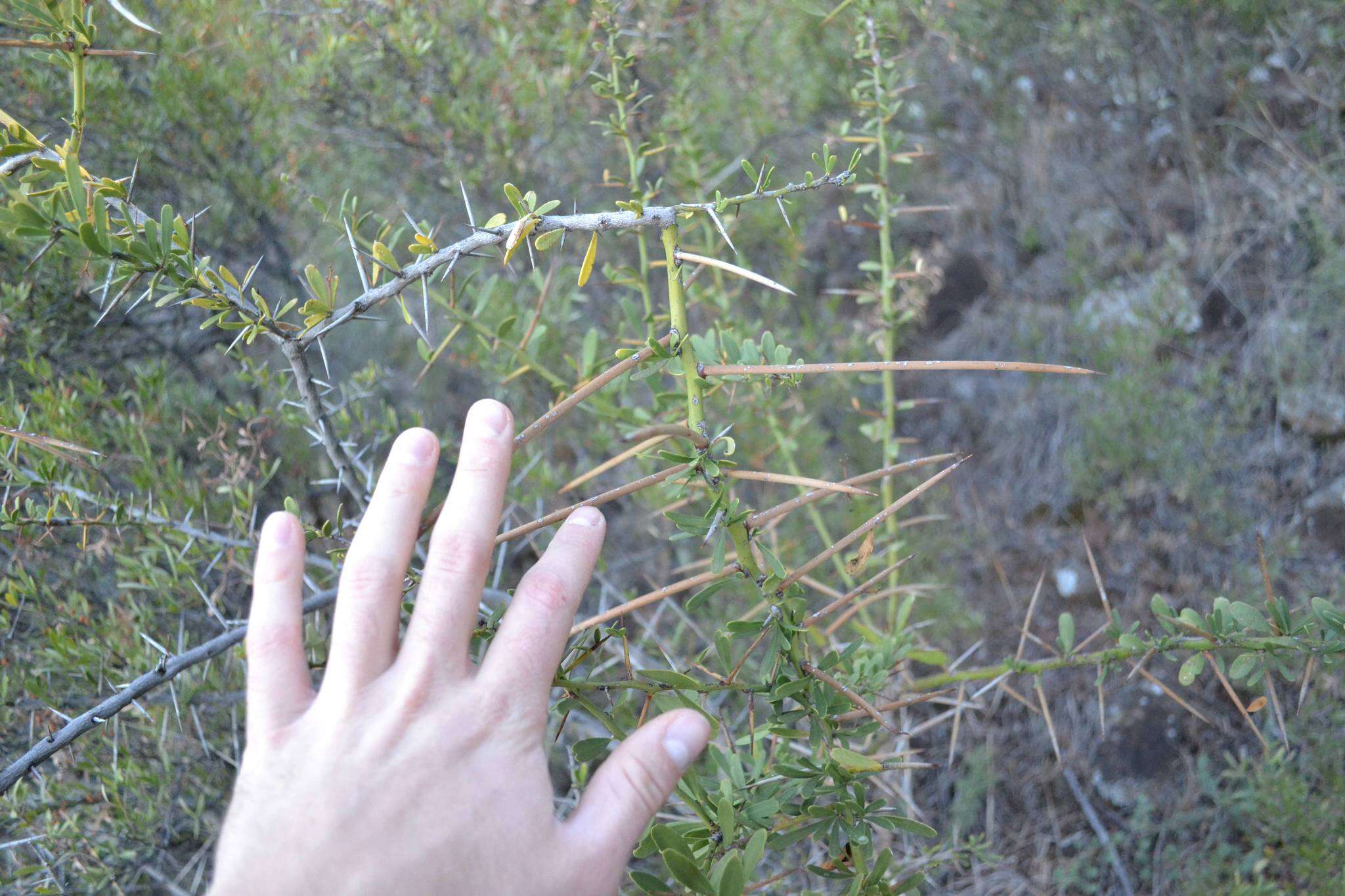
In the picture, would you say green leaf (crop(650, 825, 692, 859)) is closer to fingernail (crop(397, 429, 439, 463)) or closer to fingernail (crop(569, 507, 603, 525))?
fingernail (crop(569, 507, 603, 525))

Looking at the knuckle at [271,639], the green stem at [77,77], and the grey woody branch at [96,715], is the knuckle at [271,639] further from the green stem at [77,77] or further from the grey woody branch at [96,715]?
the green stem at [77,77]

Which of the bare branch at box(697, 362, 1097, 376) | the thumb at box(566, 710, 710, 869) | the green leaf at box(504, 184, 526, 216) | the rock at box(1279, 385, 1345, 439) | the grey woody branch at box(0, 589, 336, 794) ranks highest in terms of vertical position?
the green leaf at box(504, 184, 526, 216)

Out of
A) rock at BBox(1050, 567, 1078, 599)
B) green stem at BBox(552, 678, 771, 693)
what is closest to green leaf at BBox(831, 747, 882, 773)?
green stem at BBox(552, 678, 771, 693)

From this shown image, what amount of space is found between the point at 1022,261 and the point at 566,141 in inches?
88.5

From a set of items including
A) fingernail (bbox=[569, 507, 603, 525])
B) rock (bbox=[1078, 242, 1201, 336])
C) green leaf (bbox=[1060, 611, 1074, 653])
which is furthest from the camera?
rock (bbox=[1078, 242, 1201, 336])

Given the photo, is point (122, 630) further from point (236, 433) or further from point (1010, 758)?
point (1010, 758)

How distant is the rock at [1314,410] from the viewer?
3029mm

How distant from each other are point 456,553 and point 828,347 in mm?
2532

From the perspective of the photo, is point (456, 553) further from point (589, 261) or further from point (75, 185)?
point (75, 185)

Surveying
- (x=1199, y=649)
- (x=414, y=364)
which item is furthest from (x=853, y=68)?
(x=1199, y=649)

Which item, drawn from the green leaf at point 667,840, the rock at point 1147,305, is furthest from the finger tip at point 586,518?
the rock at point 1147,305

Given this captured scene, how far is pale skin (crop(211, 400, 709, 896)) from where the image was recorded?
796 mm

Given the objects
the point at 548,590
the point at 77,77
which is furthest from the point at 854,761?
the point at 77,77

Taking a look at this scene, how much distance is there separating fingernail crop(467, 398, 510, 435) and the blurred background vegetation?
1.30 feet
